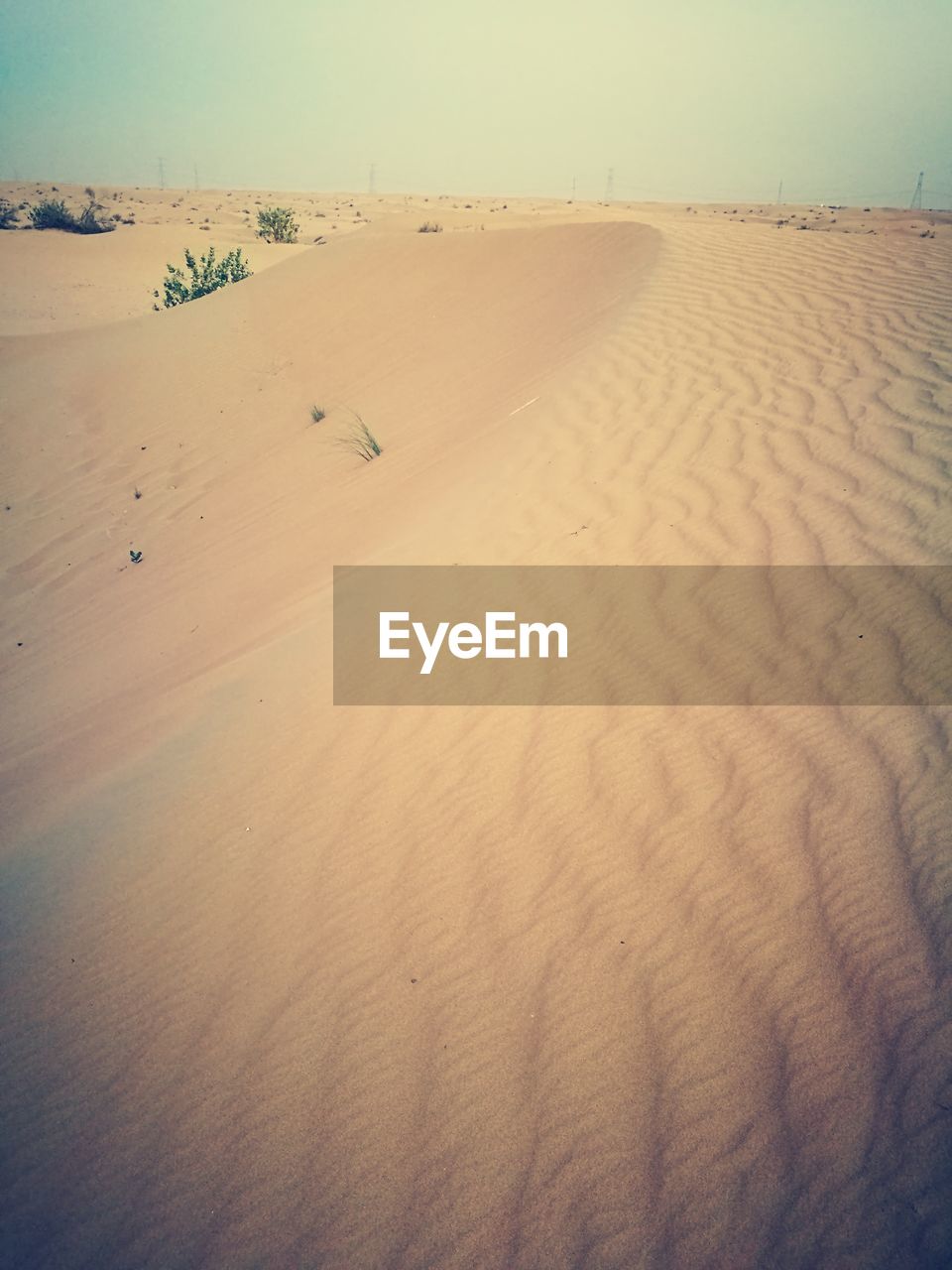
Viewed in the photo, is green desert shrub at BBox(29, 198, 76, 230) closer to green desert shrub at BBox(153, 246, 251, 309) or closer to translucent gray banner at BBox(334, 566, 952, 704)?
green desert shrub at BBox(153, 246, 251, 309)

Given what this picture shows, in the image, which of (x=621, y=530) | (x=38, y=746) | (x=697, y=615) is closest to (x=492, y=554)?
(x=621, y=530)

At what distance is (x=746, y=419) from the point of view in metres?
4.97

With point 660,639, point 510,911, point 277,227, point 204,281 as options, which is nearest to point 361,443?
point 660,639

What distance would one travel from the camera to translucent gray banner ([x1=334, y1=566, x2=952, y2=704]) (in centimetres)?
300

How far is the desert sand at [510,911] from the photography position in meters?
1.78

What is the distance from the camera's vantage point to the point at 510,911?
241cm

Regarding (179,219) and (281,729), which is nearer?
(281,729)

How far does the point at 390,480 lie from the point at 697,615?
3752mm

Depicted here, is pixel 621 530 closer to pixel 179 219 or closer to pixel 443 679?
pixel 443 679

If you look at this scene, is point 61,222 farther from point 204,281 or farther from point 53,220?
point 204,281

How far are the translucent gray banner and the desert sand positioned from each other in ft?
0.45

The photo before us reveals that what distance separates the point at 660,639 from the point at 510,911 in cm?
149

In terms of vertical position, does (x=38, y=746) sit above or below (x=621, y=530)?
below

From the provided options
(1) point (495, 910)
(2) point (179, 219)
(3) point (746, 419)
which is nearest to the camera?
(1) point (495, 910)
